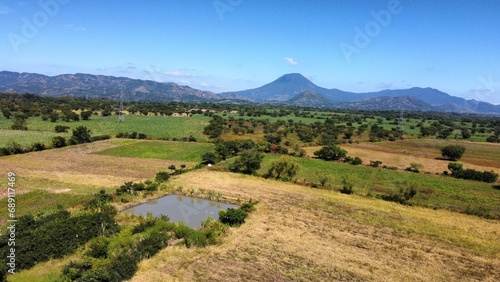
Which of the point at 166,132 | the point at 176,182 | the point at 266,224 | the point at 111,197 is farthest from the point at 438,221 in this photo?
the point at 166,132

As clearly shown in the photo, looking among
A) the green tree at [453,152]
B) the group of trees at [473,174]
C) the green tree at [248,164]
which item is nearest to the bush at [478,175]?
the group of trees at [473,174]

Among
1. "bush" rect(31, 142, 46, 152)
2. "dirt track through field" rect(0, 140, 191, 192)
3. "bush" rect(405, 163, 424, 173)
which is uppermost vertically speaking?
"bush" rect(405, 163, 424, 173)

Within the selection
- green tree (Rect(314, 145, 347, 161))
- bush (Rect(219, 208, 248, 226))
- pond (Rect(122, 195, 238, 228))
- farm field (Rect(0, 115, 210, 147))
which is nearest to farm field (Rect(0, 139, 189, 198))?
pond (Rect(122, 195, 238, 228))

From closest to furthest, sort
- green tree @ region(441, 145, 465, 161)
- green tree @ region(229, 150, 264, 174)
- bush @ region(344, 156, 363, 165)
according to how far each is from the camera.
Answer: green tree @ region(229, 150, 264, 174) → bush @ region(344, 156, 363, 165) → green tree @ region(441, 145, 465, 161)

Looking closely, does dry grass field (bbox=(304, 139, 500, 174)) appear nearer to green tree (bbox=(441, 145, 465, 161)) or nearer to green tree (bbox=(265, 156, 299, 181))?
green tree (bbox=(441, 145, 465, 161))

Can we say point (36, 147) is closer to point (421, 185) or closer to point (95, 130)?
point (95, 130)

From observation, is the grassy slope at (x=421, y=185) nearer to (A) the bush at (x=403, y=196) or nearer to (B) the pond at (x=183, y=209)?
(A) the bush at (x=403, y=196)
